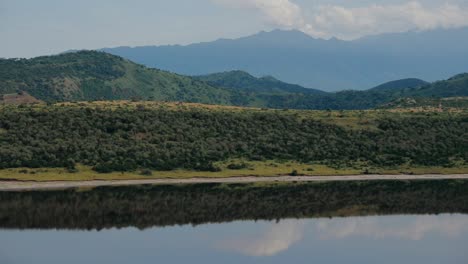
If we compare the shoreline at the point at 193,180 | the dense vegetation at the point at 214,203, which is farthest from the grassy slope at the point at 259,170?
the dense vegetation at the point at 214,203

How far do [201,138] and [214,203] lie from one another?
147 feet

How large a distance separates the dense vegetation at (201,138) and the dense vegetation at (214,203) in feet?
58.4

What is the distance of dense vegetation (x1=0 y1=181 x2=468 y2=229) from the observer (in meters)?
90.7

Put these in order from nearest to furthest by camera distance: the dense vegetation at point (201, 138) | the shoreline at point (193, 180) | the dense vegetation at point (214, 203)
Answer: the dense vegetation at point (214, 203), the shoreline at point (193, 180), the dense vegetation at point (201, 138)

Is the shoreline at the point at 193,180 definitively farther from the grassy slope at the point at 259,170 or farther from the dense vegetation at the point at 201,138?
the dense vegetation at the point at 201,138

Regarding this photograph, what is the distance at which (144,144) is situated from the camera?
137375mm

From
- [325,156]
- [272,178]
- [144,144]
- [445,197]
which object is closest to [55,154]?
[144,144]

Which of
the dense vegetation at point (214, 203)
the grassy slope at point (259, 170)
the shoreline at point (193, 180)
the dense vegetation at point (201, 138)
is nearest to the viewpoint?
the dense vegetation at point (214, 203)

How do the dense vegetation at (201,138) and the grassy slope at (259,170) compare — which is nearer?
the grassy slope at (259,170)

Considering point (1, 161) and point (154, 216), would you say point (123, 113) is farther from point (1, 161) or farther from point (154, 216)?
point (154, 216)

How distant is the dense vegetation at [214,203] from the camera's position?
9074 centimetres

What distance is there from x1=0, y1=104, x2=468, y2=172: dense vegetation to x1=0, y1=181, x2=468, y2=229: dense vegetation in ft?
58.4

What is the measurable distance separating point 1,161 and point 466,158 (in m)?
88.7

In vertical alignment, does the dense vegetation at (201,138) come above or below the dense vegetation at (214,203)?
above
